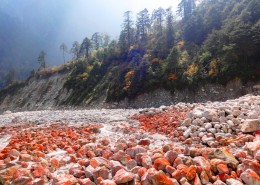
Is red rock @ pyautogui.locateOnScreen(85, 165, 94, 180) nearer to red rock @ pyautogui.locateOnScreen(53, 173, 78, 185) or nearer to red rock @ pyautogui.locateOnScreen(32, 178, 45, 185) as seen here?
red rock @ pyautogui.locateOnScreen(53, 173, 78, 185)

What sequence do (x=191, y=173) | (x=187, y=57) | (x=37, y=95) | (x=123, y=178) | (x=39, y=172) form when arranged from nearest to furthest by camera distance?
1. (x=123, y=178)
2. (x=191, y=173)
3. (x=39, y=172)
4. (x=187, y=57)
5. (x=37, y=95)

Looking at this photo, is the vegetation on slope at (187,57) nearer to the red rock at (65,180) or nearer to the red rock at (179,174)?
the red rock at (179,174)

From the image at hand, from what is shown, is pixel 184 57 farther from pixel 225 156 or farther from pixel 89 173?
pixel 89 173

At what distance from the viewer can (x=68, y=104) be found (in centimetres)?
6338

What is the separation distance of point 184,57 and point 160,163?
40.7m

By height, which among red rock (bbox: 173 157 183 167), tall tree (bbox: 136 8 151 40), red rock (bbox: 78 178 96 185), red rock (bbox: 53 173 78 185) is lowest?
red rock (bbox: 78 178 96 185)

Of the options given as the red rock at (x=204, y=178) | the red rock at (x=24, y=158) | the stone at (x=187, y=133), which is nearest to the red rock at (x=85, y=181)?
the red rock at (x=204, y=178)

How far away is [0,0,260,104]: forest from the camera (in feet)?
114

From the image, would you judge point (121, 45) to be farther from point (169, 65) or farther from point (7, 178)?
point (7, 178)

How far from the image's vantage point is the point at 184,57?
44062 millimetres

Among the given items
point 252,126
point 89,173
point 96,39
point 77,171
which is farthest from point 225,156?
point 96,39

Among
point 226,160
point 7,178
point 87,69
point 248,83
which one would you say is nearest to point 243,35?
point 248,83

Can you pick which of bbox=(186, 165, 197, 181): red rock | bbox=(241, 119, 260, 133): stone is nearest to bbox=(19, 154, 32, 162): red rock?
bbox=(186, 165, 197, 181): red rock

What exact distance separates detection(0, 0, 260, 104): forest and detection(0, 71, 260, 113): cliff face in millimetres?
1013
